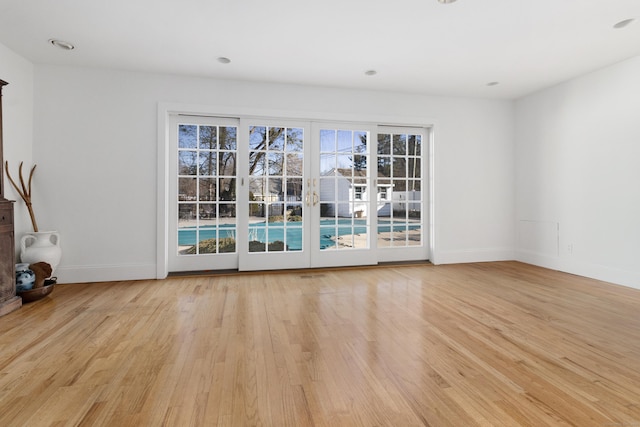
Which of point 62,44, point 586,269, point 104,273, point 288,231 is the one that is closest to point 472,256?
point 586,269

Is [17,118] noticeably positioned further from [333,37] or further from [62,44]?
[333,37]

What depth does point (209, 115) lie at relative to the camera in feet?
13.5

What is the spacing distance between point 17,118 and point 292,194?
313 centimetres

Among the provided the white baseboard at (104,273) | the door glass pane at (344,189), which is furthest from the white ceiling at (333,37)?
the white baseboard at (104,273)

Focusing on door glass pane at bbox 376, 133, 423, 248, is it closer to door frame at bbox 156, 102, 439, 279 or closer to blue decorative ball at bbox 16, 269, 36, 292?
door frame at bbox 156, 102, 439, 279

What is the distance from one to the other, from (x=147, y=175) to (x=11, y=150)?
1262 mm

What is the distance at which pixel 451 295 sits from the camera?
319 cm

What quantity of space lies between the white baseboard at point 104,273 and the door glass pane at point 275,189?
1278 millimetres

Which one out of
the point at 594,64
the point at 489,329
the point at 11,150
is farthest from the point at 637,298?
the point at 11,150

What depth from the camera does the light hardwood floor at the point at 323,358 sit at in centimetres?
140

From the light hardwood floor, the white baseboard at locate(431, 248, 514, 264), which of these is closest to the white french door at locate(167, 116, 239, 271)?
the light hardwood floor

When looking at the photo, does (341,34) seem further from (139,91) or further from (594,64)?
(594,64)

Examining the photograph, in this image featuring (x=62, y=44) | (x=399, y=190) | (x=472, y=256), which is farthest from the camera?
(x=472, y=256)

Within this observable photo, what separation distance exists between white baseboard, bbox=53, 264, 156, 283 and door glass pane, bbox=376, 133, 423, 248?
319cm
